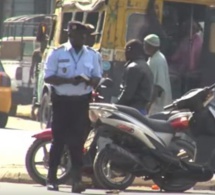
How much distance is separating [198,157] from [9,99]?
338 inches

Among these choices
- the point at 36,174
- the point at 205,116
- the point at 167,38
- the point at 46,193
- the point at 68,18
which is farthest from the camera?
the point at 68,18

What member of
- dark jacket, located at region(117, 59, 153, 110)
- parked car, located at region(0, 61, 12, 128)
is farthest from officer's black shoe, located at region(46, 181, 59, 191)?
parked car, located at region(0, 61, 12, 128)

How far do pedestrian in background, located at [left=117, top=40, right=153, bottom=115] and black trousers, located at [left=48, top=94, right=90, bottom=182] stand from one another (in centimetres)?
116

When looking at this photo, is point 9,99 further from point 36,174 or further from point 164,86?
point 36,174

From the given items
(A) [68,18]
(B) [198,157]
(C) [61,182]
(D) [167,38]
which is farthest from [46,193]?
(A) [68,18]

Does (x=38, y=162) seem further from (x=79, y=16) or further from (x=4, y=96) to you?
(x=4, y=96)

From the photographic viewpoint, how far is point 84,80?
30.0 ft

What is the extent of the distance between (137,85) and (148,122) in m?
0.70

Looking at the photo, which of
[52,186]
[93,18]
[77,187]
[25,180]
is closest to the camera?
[77,187]

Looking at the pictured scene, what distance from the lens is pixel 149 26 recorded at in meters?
15.1

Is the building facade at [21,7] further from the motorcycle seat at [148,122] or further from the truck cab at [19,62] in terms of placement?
the motorcycle seat at [148,122]

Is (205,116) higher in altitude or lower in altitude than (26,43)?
higher

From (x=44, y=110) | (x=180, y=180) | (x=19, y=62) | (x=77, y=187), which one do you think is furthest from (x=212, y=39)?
(x=19, y=62)

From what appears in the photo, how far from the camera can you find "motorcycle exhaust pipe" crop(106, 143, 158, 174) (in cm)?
959
